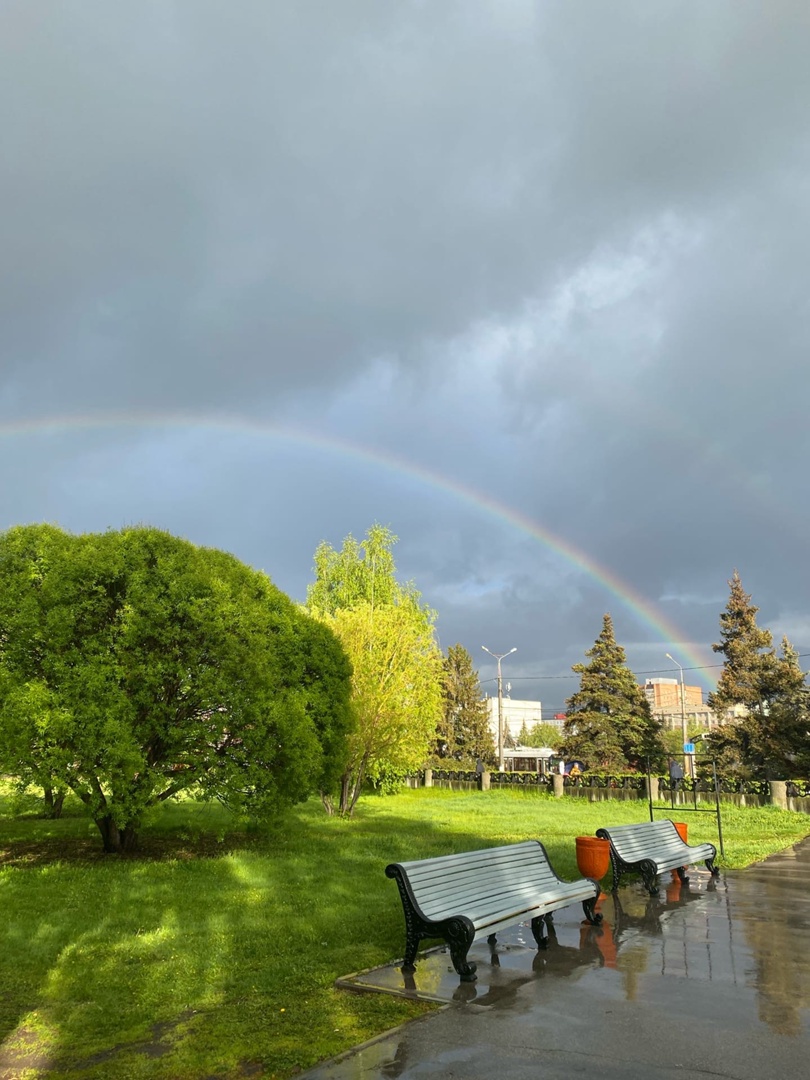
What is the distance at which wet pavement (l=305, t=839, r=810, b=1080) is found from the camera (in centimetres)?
427

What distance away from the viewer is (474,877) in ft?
23.1

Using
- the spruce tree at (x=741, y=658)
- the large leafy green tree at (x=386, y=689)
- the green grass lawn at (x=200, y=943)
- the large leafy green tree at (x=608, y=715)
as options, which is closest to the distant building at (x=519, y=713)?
the large leafy green tree at (x=608, y=715)

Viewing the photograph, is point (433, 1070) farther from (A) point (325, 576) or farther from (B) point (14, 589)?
(A) point (325, 576)

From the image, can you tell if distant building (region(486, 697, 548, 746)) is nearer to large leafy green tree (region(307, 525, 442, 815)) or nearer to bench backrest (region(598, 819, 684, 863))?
large leafy green tree (region(307, 525, 442, 815))

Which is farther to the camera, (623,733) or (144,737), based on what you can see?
(623,733)

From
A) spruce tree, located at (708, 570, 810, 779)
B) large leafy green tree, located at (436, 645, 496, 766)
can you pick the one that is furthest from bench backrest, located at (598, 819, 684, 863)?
large leafy green tree, located at (436, 645, 496, 766)

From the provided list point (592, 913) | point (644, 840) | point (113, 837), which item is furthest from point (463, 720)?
point (592, 913)

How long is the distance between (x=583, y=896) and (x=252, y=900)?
4.12m

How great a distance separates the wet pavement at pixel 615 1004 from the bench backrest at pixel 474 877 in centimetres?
45

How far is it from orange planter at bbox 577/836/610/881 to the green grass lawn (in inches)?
80.0

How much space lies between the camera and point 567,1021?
4934 mm

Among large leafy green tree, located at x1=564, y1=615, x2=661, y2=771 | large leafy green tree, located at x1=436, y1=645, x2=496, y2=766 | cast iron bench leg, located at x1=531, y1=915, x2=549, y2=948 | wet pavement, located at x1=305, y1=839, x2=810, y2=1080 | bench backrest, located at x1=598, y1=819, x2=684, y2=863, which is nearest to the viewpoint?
wet pavement, located at x1=305, y1=839, x2=810, y2=1080

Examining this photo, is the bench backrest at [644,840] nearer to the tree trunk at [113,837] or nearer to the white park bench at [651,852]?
the white park bench at [651,852]

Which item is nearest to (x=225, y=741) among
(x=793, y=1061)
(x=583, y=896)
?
(x=583, y=896)
